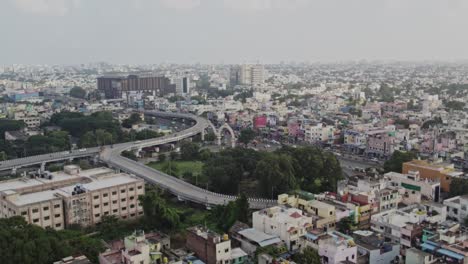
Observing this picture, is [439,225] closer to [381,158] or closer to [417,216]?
[417,216]

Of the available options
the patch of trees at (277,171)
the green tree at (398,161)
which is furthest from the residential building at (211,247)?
the green tree at (398,161)

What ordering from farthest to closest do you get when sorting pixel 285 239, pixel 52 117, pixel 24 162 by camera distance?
pixel 52 117
pixel 24 162
pixel 285 239

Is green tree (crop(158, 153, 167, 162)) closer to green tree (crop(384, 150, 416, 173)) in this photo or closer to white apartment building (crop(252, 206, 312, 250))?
green tree (crop(384, 150, 416, 173))

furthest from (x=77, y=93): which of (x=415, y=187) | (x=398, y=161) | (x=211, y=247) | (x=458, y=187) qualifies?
(x=211, y=247)

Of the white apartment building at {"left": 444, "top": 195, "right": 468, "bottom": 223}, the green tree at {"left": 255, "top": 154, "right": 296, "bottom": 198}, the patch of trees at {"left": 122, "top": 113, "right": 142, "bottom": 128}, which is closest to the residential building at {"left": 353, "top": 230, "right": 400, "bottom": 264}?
the white apartment building at {"left": 444, "top": 195, "right": 468, "bottom": 223}

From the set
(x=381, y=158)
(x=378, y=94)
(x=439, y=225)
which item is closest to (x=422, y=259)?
(x=439, y=225)

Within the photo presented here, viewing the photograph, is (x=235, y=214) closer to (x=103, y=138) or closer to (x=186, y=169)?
(x=186, y=169)
